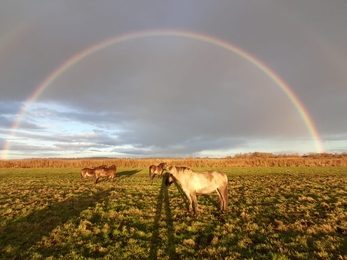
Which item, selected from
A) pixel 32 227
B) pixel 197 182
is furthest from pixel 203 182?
pixel 32 227

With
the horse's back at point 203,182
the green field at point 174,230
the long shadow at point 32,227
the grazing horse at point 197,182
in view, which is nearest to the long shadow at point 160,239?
the green field at point 174,230

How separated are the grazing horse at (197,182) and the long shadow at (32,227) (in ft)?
19.5

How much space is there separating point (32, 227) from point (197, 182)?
8.16 m

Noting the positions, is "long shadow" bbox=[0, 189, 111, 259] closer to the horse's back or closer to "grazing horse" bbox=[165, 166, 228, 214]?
"grazing horse" bbox=[165, 166, 228, 214]

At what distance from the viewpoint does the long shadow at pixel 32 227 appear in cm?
786

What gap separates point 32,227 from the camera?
10000 millimetres

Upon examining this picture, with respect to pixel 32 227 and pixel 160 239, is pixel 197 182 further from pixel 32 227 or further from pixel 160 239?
pixel 32 227

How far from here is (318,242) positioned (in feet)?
25.0

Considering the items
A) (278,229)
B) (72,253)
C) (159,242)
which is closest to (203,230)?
(159,242)

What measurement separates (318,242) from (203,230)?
13.6 ft

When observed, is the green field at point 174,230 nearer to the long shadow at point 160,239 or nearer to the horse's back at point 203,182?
the long shadow at point 160,239

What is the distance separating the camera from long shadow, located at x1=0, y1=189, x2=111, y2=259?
7.86 metres

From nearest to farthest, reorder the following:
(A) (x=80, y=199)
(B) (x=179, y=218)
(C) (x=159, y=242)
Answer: (C) (x=159, y=242), (B) (x=179, y=218), (A) (x=80, y=199)

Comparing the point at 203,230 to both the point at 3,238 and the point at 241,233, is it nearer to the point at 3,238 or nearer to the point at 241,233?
the point at 241,233
